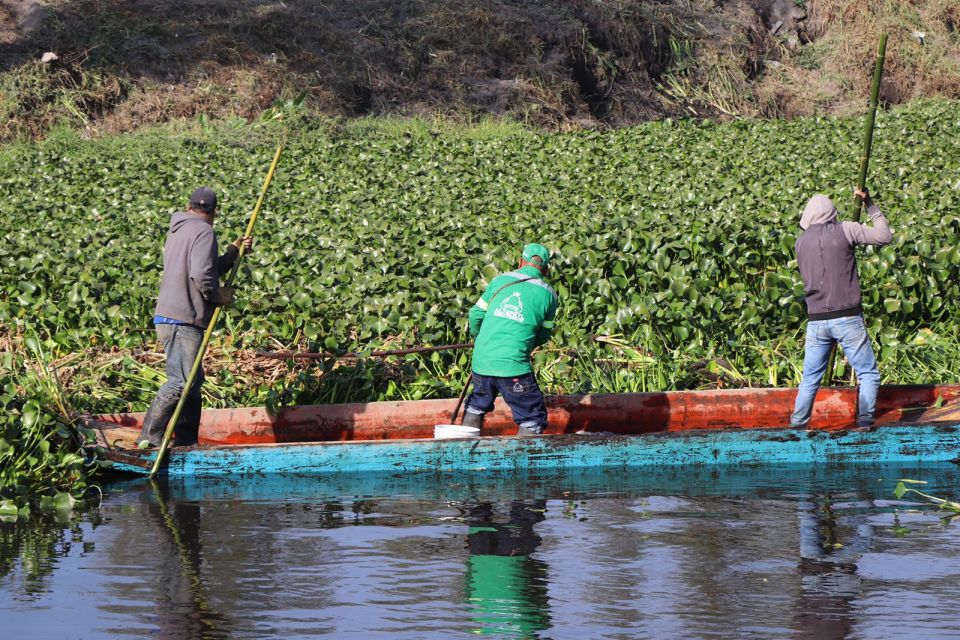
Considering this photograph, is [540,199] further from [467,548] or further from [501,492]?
[467,548]

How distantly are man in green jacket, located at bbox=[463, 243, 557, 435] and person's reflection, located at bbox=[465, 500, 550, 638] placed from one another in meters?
1.09

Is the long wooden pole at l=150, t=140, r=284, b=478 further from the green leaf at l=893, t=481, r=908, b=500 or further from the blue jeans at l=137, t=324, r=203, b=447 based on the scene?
the green leaf at l=893, t=481, r=908, b=500

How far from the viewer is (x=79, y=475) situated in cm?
839

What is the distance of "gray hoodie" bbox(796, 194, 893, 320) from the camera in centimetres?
918

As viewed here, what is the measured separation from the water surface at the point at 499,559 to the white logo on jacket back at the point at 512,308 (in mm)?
1134

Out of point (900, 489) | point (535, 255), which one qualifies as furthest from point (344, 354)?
point (900, 489)

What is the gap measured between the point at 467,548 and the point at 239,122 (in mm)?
21311

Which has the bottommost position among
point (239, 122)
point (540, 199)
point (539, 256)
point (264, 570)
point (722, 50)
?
point (264, 570)

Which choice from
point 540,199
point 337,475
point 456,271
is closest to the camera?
point 337,475

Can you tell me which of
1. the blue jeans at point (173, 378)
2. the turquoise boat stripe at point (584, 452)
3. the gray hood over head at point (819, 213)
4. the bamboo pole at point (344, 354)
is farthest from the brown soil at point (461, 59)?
the turquoise boat stripe at point (584, 452)

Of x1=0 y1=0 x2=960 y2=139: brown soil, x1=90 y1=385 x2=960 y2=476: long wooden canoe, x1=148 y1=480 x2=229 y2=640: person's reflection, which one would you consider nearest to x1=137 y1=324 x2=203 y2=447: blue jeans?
x1=90 y1=385 x2=960 y2=476: long wooden canoe

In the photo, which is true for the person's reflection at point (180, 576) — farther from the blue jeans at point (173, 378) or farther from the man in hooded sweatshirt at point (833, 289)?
the man in hooded sweatshirt at point (833, 289)

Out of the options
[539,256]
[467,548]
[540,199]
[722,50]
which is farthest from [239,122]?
[467,548]

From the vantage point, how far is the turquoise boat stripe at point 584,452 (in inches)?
346
